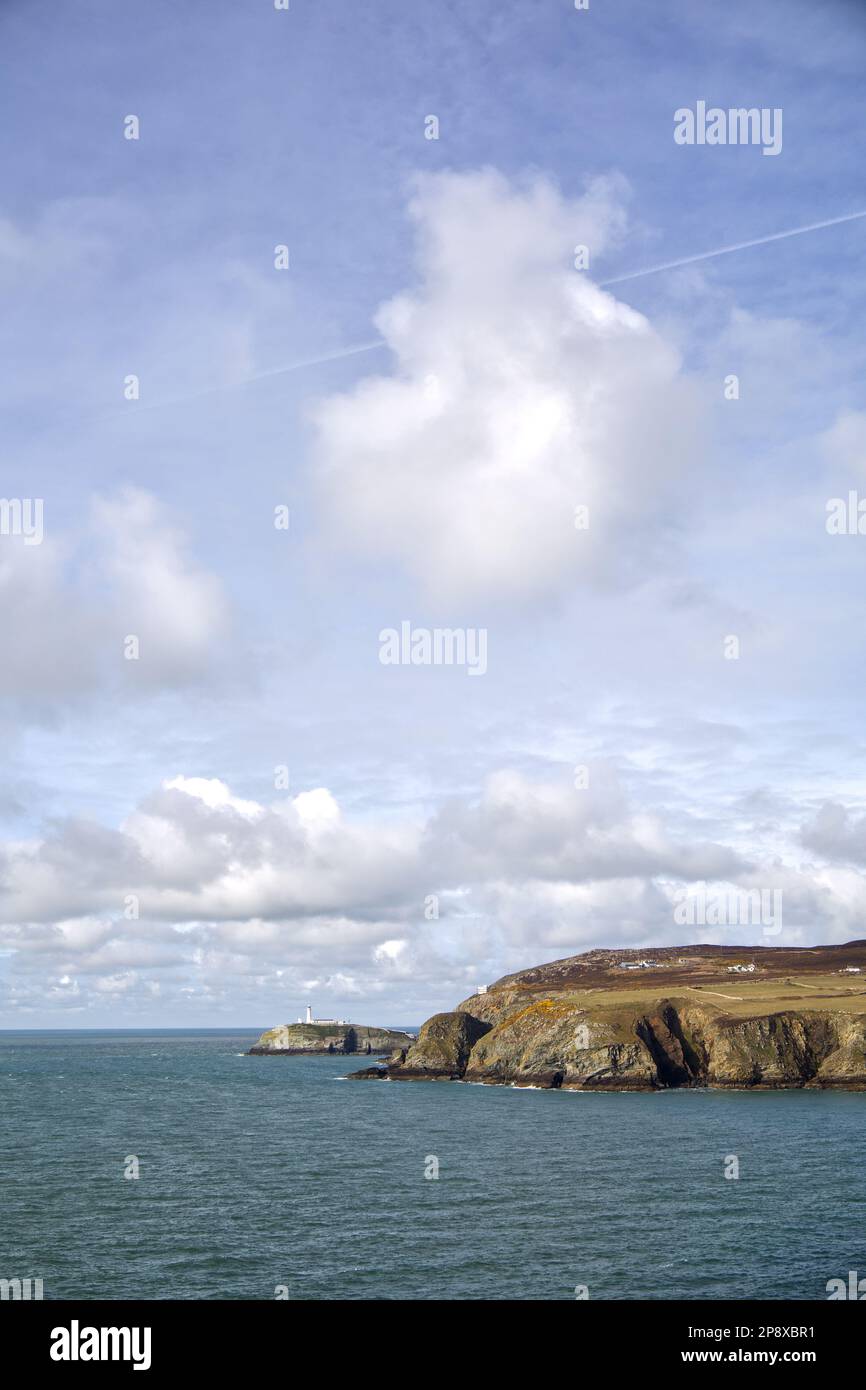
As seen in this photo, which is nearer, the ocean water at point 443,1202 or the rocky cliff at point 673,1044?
the ocean water at point 443,1202

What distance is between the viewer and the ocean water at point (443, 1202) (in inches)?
1778

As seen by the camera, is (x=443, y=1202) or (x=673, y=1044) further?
(x=673, y=1044)

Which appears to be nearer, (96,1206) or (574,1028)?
(96,1206)

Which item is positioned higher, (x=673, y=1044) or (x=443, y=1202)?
(x=443, y=1202)

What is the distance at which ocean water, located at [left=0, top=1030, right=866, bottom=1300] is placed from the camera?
148 ft

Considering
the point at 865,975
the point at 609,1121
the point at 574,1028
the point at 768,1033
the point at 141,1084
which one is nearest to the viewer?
the point at 609,1121

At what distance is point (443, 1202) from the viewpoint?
61.2m

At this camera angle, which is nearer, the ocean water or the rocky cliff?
the ocean water
